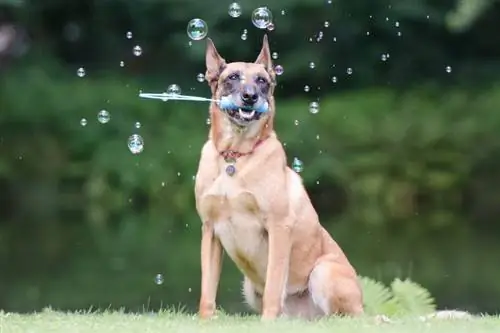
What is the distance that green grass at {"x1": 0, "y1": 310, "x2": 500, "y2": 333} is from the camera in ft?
19.2

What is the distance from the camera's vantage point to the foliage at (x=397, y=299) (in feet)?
27.6

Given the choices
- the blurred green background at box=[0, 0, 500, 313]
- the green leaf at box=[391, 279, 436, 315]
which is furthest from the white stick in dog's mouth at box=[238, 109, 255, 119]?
the blurred green background at box=[0, 0, 500, 313]

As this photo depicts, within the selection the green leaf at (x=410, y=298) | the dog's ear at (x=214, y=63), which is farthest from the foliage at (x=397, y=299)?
the dog's ear at (x=214, y=63)

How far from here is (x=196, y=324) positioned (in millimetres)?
6352

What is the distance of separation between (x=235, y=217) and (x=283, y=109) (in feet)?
39.8

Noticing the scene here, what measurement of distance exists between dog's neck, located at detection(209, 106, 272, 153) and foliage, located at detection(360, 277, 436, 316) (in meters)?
1.92

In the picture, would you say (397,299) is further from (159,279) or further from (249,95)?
(159,279)

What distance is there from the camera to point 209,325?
247 inches

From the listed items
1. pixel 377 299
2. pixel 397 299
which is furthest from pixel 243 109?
pixel 397 299

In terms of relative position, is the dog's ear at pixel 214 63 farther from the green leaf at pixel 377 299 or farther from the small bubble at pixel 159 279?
the small bubble at pixel 159 279

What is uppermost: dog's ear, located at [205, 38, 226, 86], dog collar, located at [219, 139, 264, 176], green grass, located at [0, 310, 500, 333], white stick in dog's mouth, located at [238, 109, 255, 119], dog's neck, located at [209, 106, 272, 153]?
dog's ear, located at [205, 38, 226, 86]

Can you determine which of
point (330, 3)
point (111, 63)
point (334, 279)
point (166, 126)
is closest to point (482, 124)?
point (330, 3)

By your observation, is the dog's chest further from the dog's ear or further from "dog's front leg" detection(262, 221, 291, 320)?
the dog's ear

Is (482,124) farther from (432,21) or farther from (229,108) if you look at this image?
(229,108)
